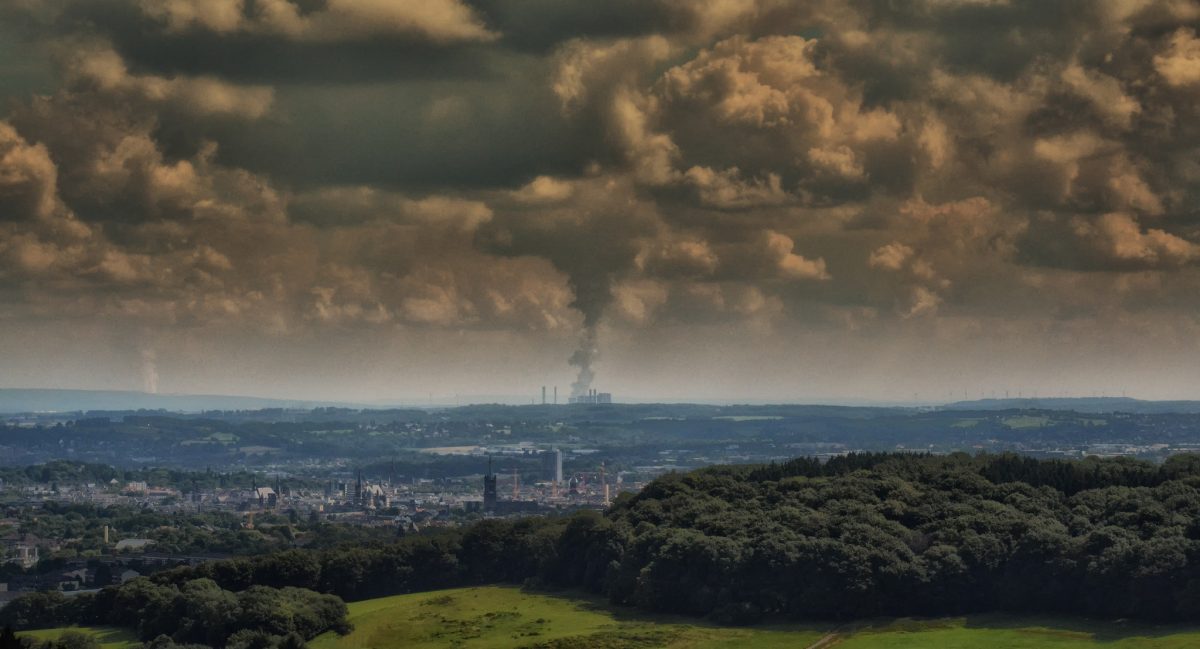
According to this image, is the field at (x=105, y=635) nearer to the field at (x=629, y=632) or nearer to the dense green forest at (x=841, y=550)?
the field at (x=629, y=632)

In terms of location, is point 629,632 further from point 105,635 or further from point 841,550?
point 105,635

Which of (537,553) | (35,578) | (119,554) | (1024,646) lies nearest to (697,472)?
(537,553)

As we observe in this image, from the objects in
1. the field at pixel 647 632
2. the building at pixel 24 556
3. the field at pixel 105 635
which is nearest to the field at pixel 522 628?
the field at pixel 647 632

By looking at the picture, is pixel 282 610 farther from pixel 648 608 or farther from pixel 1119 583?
pixel 1119 583

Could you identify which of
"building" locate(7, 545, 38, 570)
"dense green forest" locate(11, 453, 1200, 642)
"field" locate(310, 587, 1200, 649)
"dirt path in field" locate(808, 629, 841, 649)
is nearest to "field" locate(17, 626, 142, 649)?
"dense green forest" locate(11, 453, 1200, 642)

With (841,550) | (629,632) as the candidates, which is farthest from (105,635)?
(841,550)
